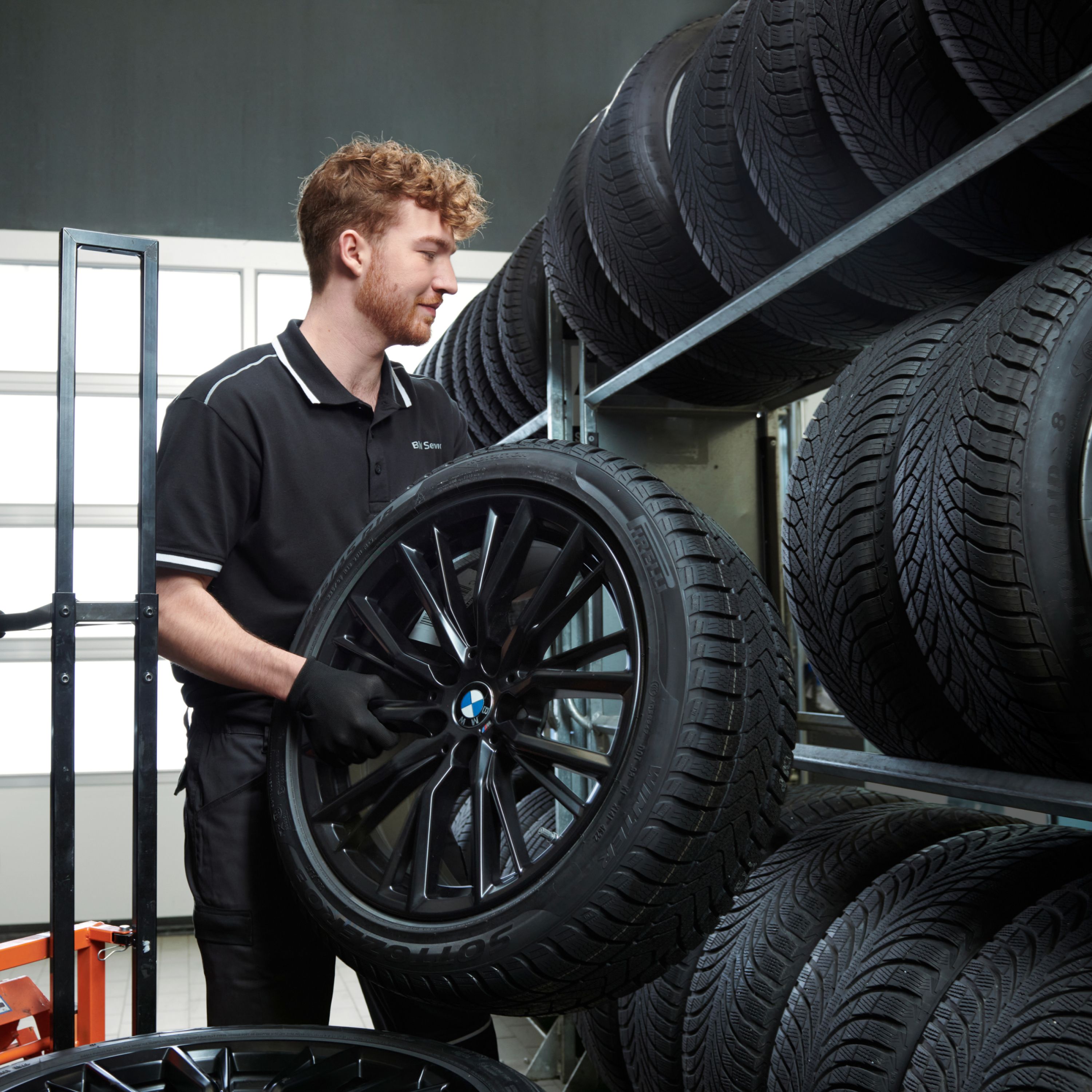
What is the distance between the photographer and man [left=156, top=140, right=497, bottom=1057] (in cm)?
172

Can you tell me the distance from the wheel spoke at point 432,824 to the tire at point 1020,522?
2.37ft

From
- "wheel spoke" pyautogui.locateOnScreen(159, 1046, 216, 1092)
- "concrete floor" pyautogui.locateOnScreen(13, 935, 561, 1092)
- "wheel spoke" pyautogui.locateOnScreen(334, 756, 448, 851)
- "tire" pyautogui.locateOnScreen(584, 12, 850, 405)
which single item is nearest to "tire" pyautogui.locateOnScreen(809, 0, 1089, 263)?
"tire" pyautogui.locateOnScreen(584, 12, 850, 405)

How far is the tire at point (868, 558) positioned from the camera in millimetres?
1629

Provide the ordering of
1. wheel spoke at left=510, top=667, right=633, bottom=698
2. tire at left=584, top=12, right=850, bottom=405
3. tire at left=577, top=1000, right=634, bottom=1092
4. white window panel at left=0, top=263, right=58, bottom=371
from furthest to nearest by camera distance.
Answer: white window panel at left=0, top=263, right=58, bottom=371 → tire at left=577, top=1000, right=634, bottom=1092 → tire at left=584, top=12, right=850, bottom=405 → wheel spoke at left=510, top=667, right=633, bottom=698

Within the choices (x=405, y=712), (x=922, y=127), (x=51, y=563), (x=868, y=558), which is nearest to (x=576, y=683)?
(x=405, y=712)

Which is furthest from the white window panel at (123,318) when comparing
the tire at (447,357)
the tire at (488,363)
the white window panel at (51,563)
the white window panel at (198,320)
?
the tire at (488,363)

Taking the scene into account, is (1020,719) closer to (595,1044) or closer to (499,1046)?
(595,1044)

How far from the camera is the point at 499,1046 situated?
11.6 feet

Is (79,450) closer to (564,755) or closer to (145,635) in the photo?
(145,635)

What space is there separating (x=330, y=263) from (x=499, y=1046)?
2.65 meters

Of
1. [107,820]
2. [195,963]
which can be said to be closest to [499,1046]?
[195,963]

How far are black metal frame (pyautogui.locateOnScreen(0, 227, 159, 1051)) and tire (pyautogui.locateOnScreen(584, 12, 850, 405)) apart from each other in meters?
1.08

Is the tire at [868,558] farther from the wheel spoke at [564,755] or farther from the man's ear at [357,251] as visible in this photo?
the man's ear at [357,251]

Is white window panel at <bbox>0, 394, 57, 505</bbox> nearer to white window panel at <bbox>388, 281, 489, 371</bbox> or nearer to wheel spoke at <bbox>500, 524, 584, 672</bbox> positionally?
white window panel at <bbox>388, 281, 489, 371</bbox>
